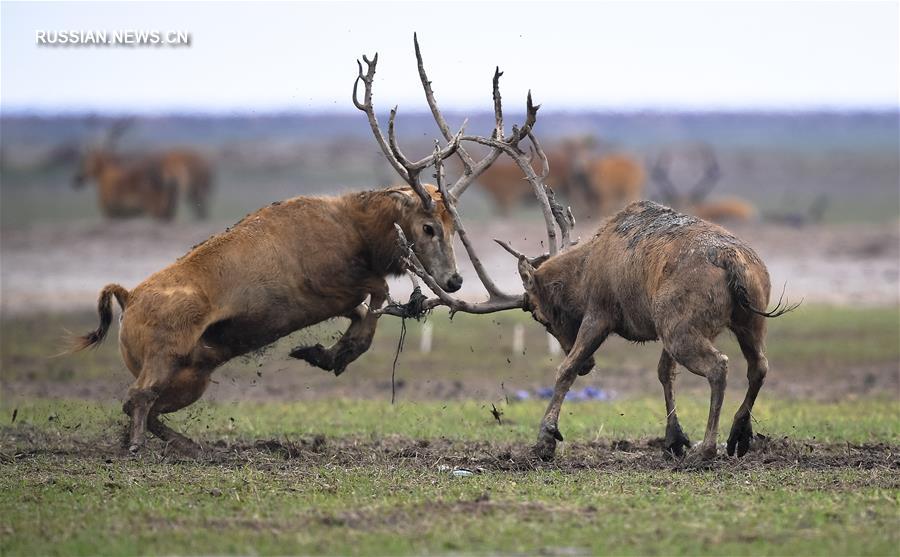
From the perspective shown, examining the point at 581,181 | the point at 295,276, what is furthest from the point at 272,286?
the point at 581,181

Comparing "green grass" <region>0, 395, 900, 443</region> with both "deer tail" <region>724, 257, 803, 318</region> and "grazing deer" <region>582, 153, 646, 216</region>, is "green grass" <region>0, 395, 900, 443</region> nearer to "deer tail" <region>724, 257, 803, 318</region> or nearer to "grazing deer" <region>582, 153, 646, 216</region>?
"deer tail" <region>724, 257, 803, 318</region>

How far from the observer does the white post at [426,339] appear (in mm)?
23531

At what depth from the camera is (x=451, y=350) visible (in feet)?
77.0

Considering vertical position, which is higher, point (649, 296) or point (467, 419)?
point (649, 296)

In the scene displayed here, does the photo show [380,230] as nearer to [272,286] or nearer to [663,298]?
[272,286]

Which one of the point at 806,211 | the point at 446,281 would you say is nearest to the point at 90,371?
the point at 446,281

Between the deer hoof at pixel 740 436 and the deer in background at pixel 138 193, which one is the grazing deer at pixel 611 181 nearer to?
the deer in background at pixel 138 193

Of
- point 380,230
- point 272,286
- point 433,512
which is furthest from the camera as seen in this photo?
point 380,230

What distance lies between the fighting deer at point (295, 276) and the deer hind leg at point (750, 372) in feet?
8.06

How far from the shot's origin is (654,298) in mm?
11445

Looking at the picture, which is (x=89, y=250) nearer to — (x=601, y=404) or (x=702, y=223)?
(x=601, y=404)

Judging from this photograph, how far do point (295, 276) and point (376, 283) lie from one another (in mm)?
759

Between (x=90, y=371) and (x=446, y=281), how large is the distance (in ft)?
32.5

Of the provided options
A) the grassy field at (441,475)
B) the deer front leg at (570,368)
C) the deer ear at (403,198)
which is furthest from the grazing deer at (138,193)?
the deer front leg at (570,368)
